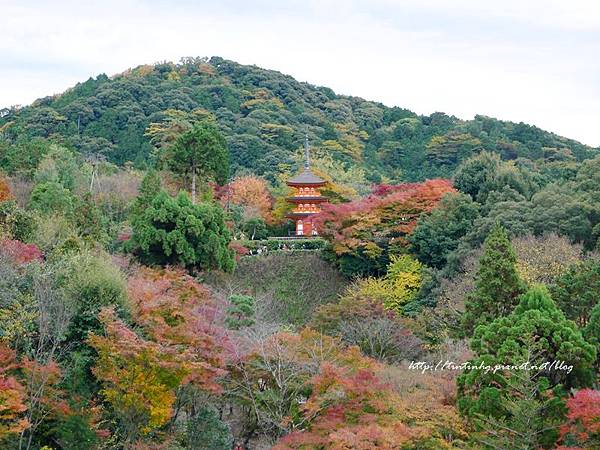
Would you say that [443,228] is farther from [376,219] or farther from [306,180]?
[306,180]

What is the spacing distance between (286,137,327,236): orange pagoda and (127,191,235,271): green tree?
818 centimetres

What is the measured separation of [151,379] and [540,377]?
6.95m

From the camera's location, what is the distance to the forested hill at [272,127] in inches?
2108

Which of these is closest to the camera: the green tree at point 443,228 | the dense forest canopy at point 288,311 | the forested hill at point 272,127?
Answer: the dense forest canopy at point 288,311

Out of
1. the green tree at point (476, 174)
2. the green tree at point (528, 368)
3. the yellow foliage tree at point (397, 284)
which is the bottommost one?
the yellow foliage tree at point (397, 284)

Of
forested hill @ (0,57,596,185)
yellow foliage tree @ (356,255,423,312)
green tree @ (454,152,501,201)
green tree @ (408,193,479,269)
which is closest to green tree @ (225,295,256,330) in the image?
yellow foliage tree @ (356,255,423,312)

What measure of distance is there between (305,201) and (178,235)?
32.5 ft

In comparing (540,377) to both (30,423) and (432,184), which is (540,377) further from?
(432,184)

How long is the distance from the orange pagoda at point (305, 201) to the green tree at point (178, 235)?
8.18 metres

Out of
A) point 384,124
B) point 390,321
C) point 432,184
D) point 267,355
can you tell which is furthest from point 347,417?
point 384,124

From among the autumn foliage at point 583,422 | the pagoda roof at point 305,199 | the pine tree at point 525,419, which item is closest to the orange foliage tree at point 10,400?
the pine tree at point 525,419

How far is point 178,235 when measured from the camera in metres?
27.2

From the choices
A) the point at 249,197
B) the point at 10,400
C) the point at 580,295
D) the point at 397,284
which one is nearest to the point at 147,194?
the point at 249,197

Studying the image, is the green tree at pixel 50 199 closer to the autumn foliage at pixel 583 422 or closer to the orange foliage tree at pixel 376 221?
the orange foliage tree at pixel 376 221
